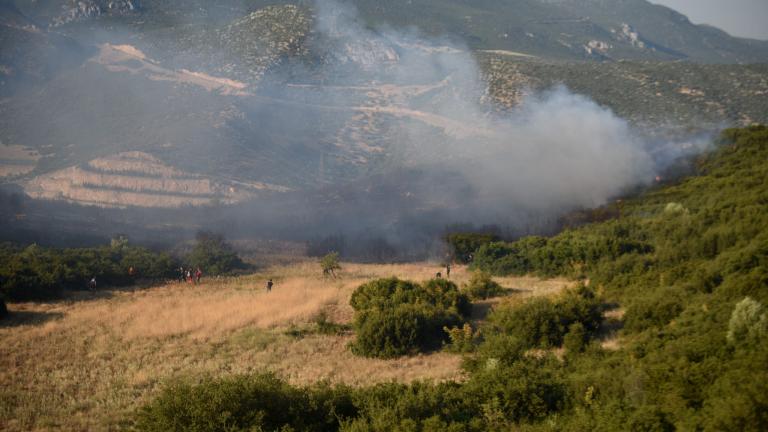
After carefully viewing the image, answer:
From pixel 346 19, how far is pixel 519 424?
93935 millimetres

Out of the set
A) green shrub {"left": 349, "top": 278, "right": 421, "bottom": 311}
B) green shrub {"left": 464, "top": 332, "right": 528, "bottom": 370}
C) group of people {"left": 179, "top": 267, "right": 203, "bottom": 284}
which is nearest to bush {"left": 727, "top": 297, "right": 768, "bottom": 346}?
green shrub {"left": 464, "top": 332, "right": 528, "bottom": 370}

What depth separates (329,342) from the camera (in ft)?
62.1

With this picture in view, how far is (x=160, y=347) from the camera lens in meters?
18.5

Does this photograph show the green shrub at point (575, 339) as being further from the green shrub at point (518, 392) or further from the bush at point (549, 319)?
the green shrub at point (518, 392)

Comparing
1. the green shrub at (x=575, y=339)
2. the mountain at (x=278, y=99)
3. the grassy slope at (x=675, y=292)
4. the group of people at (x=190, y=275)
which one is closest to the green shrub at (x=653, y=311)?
the grassy slope at (x=675, y=292)

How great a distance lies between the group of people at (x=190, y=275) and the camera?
1145 inches

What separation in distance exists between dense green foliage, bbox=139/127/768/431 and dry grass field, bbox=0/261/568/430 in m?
2.22

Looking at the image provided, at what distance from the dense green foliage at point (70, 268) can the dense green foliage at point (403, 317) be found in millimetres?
12714

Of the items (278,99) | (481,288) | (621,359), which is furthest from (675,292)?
(278,99)

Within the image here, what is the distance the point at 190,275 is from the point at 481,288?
46.9 feet

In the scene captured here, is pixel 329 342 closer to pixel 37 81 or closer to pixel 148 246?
pixel 148 246

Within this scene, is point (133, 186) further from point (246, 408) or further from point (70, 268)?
point (246, 408)

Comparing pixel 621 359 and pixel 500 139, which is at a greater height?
pixel 500 139

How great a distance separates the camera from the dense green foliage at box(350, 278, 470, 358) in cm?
1769
